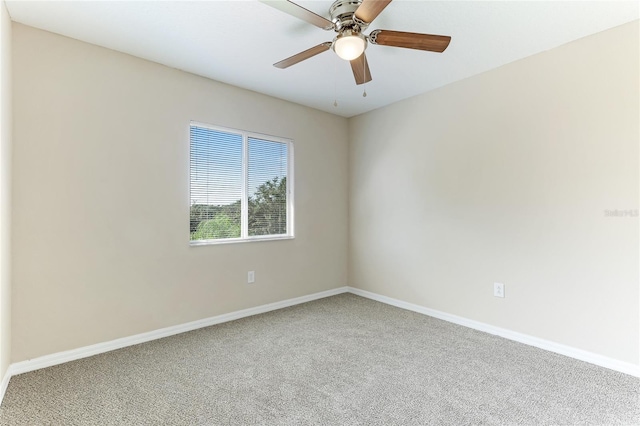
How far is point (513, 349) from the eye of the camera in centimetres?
256

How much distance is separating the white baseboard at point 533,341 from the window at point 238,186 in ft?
5.54

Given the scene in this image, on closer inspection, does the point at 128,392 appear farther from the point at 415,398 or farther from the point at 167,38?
the point at 167,38

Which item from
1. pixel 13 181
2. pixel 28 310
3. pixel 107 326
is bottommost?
pixel 107 326

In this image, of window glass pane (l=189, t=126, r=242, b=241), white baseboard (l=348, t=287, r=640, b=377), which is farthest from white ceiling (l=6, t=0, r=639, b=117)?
white baseboard (l=348, t=287, r=640, b=377)

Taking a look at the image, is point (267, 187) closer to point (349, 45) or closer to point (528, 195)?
point (349, 45)

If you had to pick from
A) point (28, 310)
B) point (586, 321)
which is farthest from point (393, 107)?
point (28, 310)

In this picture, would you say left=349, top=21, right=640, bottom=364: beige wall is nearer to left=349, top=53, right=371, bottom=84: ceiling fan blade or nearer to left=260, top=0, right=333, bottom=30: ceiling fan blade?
left=349, top=53, right=371, bottom=84: ceiling fan blade

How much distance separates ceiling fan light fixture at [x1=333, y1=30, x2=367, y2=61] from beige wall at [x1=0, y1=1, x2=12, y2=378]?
196 centimetres

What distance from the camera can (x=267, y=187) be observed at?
3.64m

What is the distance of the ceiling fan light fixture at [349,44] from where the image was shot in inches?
69.1

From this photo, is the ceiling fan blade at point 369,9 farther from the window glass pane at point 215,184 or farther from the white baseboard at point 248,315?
the white baseboard at point 248,315

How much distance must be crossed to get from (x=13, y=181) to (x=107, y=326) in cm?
124

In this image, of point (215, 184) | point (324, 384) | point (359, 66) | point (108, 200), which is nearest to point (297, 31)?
point (359, 66)

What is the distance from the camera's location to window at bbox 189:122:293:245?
10.2ft
